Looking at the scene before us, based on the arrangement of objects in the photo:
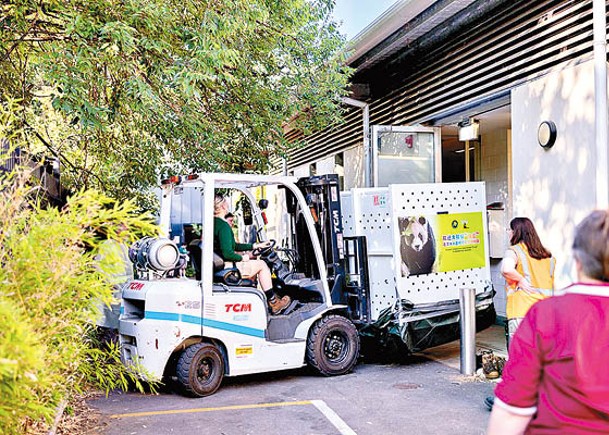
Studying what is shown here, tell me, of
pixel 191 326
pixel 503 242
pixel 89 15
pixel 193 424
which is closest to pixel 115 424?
pixel 193 424

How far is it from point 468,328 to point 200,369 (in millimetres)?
3139

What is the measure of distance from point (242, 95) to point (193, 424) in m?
6.06

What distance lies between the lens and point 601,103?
24.0 feet

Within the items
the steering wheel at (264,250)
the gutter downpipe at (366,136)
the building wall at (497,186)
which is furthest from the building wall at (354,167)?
the steering wheel at (264,250)

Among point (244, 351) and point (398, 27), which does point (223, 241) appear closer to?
point (244, 351)

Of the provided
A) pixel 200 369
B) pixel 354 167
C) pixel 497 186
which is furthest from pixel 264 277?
pixel 354 167

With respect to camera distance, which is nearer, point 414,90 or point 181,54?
point 181,54

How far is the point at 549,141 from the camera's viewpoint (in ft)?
27.7

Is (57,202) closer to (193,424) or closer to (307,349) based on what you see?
(307,349)

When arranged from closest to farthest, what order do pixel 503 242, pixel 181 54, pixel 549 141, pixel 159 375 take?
pixel 159 375 → pixel 181 54 → pixel 549 141 → pixel 503 242

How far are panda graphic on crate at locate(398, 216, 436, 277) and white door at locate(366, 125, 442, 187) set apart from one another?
4034 mm

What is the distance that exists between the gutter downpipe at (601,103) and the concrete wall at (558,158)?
31 centimetres

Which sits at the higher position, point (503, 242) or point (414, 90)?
point (414, 90)

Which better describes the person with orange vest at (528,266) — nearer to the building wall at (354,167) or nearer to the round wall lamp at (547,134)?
the round wall lamp at (547,134)
